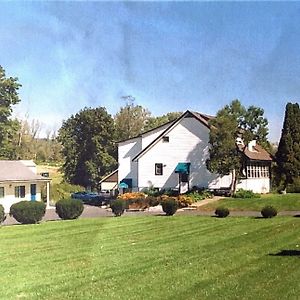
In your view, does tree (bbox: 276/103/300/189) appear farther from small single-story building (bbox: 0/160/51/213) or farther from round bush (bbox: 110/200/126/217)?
small single-story building (bbox: 0/160/51/213)

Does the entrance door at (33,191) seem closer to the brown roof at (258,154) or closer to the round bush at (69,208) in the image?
the round bush at (69,208)

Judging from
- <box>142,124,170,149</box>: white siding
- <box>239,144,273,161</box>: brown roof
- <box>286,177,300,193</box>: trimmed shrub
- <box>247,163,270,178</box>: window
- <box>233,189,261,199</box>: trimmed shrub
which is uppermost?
<box>142,124,170,149</box>: white siding

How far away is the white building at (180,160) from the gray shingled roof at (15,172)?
1.37m

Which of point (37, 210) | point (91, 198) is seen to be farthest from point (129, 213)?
point (37, 210)

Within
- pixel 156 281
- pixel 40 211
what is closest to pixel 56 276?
pixel 156 281

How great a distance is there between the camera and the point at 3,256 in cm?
472

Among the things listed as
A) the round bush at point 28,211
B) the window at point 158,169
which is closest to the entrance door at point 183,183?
the window at point 158,169

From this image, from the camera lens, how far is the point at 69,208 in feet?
22.6

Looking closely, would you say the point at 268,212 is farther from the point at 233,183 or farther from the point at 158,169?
the point at 158,169

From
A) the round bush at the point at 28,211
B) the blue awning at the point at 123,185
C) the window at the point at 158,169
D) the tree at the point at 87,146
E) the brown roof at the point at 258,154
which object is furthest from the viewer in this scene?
the window at the point at 158,169

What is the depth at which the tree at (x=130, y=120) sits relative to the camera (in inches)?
242

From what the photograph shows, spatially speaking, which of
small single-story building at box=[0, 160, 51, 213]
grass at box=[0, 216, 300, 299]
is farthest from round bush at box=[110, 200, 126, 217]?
small single-story building at box=[0, 160, 51, 213]

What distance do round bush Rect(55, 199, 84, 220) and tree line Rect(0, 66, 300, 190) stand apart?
429 mm

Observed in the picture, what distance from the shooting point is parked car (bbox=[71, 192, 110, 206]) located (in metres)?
6.57
